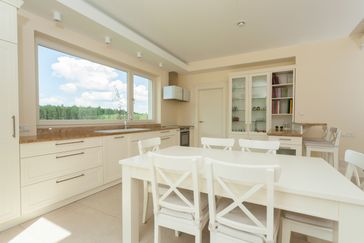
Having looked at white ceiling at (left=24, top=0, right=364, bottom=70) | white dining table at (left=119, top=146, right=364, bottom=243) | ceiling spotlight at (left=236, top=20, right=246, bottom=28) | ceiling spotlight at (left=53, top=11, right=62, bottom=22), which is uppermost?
white ceiling at (left=24, top=0, right=364, bottom=70)

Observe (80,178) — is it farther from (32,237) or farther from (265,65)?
(265,65)

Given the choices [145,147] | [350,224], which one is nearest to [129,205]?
[145,147]

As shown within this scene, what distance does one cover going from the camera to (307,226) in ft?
3.52

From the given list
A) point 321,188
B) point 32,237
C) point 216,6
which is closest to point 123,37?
point 216,6

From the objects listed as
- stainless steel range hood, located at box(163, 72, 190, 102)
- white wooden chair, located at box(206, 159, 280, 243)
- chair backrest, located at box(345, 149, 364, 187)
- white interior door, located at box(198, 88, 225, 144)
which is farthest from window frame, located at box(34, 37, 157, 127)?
chair backrest, located at box(345, 149, 364, 187)

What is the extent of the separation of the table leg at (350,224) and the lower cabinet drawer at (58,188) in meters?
2.55

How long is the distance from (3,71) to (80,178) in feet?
4.69

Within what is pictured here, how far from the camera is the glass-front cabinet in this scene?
397 centimetres

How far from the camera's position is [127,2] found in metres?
2.24

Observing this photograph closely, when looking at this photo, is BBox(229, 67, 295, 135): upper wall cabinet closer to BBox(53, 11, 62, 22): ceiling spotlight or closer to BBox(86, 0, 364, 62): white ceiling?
BBox(86, 0, 364, 62): white ceiling

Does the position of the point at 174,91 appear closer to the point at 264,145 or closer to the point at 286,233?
the point at 264,145

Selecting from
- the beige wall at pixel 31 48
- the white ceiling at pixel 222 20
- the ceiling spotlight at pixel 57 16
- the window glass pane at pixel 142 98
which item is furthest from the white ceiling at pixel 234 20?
the window glass pane at pixel 142 98

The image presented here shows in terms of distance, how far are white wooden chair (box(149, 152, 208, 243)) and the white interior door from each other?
3651 millimetres

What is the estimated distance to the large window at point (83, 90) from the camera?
8.26 feet
